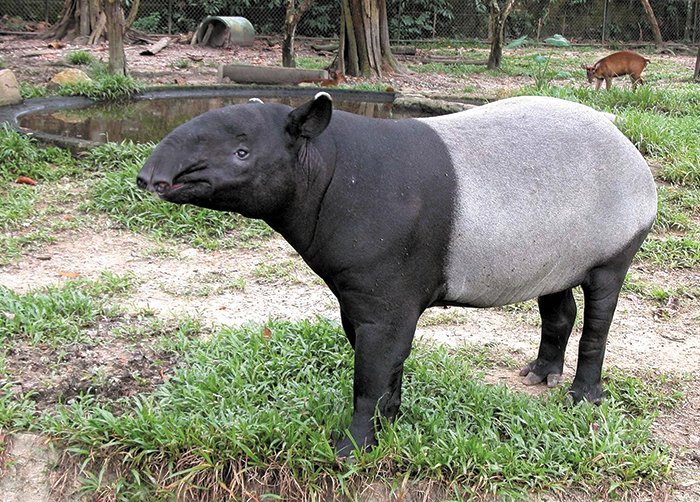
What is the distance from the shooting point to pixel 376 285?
3.17m

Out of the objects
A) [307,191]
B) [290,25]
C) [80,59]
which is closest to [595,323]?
[307,191]

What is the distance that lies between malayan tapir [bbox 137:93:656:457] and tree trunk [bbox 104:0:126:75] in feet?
26.8

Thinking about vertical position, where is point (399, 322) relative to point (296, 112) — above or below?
below

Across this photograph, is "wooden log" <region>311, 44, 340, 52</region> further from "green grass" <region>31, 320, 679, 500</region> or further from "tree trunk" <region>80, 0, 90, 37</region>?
"green grass" <region>31, 320, 679, 500</region>

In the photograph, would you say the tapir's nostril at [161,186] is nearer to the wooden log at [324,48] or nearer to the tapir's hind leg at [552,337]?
the tapir's hind leg at [552,337]

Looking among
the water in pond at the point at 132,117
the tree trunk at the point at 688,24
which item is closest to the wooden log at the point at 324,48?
the water in pond at the point at 132,117

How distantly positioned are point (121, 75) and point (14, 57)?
493 centimetres

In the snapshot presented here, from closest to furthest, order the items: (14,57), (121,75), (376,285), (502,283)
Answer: (376,285), (502,283), (121,75), (14,57)

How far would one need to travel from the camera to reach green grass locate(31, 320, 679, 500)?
3361 mm

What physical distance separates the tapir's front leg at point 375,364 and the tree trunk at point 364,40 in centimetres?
1245

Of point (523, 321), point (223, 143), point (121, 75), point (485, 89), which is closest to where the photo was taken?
point (223, 143)

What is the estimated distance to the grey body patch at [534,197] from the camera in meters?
3.33

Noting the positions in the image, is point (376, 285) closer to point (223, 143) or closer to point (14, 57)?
point (223, 143)

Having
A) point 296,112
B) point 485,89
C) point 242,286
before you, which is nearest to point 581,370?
point 296,112
